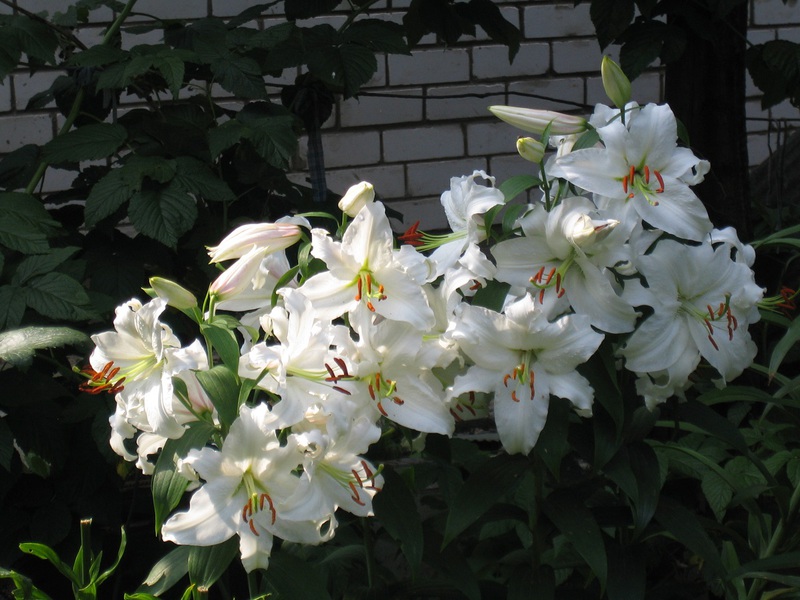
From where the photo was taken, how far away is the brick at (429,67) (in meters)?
2.79

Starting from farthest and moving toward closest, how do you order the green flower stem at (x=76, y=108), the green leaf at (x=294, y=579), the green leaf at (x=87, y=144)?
1. the green flower stem at (x=76, y=108)
2. the green leaf at (x=87, y=144)
3. the green leaf at (x=294, y=579)

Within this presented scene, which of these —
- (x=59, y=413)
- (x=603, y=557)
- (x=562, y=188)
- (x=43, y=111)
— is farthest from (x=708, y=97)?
(x=43, y=111)

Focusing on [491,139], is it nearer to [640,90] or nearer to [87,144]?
[640,90]

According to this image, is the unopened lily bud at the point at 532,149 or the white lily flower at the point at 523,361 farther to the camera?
the unopened lily bud at the point at 532,149

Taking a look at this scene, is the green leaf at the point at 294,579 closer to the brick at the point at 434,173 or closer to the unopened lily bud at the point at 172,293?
the unopened lily bud at the point at 172,293

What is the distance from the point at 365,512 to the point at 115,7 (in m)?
1.40

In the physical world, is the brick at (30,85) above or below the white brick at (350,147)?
above

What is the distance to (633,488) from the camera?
3.34ft

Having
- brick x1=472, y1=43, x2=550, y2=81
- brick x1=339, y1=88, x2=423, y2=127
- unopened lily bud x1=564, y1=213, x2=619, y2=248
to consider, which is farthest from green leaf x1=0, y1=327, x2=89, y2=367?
brick x1=472, y1=43, x2=550, y2=81

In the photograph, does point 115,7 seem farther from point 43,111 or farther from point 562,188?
point 562,188

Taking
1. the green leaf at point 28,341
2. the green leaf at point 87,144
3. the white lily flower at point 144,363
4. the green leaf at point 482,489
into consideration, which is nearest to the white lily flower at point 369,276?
the white lily flower at point 144,363

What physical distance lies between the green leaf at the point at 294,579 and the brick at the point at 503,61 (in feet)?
6.98

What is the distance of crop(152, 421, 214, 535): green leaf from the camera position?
2.93 ft

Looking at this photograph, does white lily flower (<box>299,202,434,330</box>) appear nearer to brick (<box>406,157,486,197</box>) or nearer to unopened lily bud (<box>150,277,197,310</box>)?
unopened lily bud (<box>150,277,197,310</box>)
